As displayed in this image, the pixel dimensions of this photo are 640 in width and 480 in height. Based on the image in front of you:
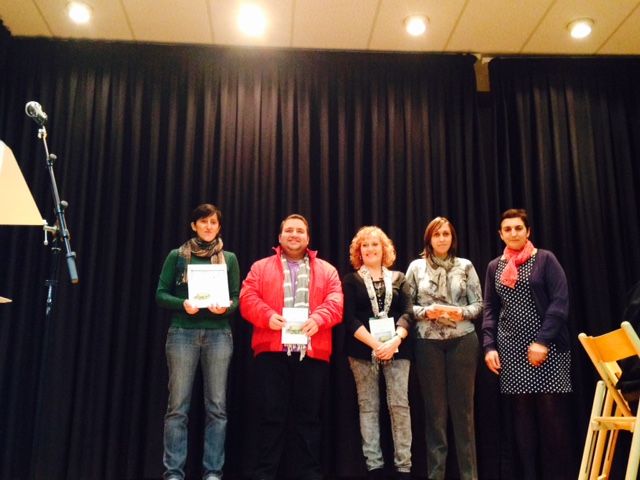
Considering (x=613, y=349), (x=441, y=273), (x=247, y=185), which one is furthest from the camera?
(x=247, y=185)

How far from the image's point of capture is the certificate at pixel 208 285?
10.6ft

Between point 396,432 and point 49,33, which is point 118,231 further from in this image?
point 396,432

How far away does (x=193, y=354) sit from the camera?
3.28 m

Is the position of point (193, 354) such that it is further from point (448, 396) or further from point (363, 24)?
point (363, 24)

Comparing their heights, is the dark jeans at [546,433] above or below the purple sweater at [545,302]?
below

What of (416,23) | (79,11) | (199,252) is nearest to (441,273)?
(199,252)

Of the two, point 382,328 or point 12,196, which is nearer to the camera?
point 12,196

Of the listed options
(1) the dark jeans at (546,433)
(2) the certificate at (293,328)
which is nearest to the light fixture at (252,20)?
(2) the certificate at (293,328)

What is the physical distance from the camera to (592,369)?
4.20m

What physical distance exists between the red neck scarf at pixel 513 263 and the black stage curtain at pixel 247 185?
847mm

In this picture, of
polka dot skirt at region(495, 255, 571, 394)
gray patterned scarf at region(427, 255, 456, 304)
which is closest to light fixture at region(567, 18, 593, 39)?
polka dot skirt at region(495, 255, 571, 394)

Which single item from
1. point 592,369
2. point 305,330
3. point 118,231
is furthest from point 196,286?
point 592,369

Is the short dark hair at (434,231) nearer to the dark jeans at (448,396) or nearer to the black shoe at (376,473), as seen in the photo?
the dark jeans at (448,396)

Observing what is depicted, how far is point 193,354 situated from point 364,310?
989 mm
